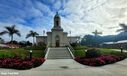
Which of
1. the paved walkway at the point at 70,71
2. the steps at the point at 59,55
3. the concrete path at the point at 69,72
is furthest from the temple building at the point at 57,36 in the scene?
the concrete path at the point at 69,72

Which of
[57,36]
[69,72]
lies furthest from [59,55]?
[57,36]

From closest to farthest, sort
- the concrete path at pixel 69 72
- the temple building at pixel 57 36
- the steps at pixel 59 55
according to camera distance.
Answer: the concrete path at pixel 69 72 → the steps at pixel 59 55 → the temple building at pixel 57 36

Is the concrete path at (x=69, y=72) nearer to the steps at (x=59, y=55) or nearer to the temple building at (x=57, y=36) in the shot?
the steps at (x=59, y=55)

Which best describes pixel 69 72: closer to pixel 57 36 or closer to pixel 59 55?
pixel 59 55

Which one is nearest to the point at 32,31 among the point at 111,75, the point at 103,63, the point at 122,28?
the point at 122,28

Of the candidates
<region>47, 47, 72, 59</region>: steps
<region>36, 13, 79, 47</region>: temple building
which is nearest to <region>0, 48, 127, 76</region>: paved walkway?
<region>47, 47, 72, 59</region>: steps

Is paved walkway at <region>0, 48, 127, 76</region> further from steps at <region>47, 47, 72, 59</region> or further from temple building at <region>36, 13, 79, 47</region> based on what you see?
temple building at <region>36, 13, 79, 47</region>

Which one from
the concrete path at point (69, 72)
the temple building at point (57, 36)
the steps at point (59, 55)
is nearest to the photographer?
the concrete path at point (69, 72)

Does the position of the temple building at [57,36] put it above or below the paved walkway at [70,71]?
above

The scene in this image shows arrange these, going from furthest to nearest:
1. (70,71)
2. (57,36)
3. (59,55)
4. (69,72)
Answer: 1. (57,36)
2. (59,55)
3. (70,71)
4. (69,72)

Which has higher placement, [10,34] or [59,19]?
[59,19]

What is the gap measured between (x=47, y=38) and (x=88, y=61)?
36.7 meters

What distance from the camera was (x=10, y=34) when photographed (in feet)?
217

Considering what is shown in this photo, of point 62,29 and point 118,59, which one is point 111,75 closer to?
point 118,59
